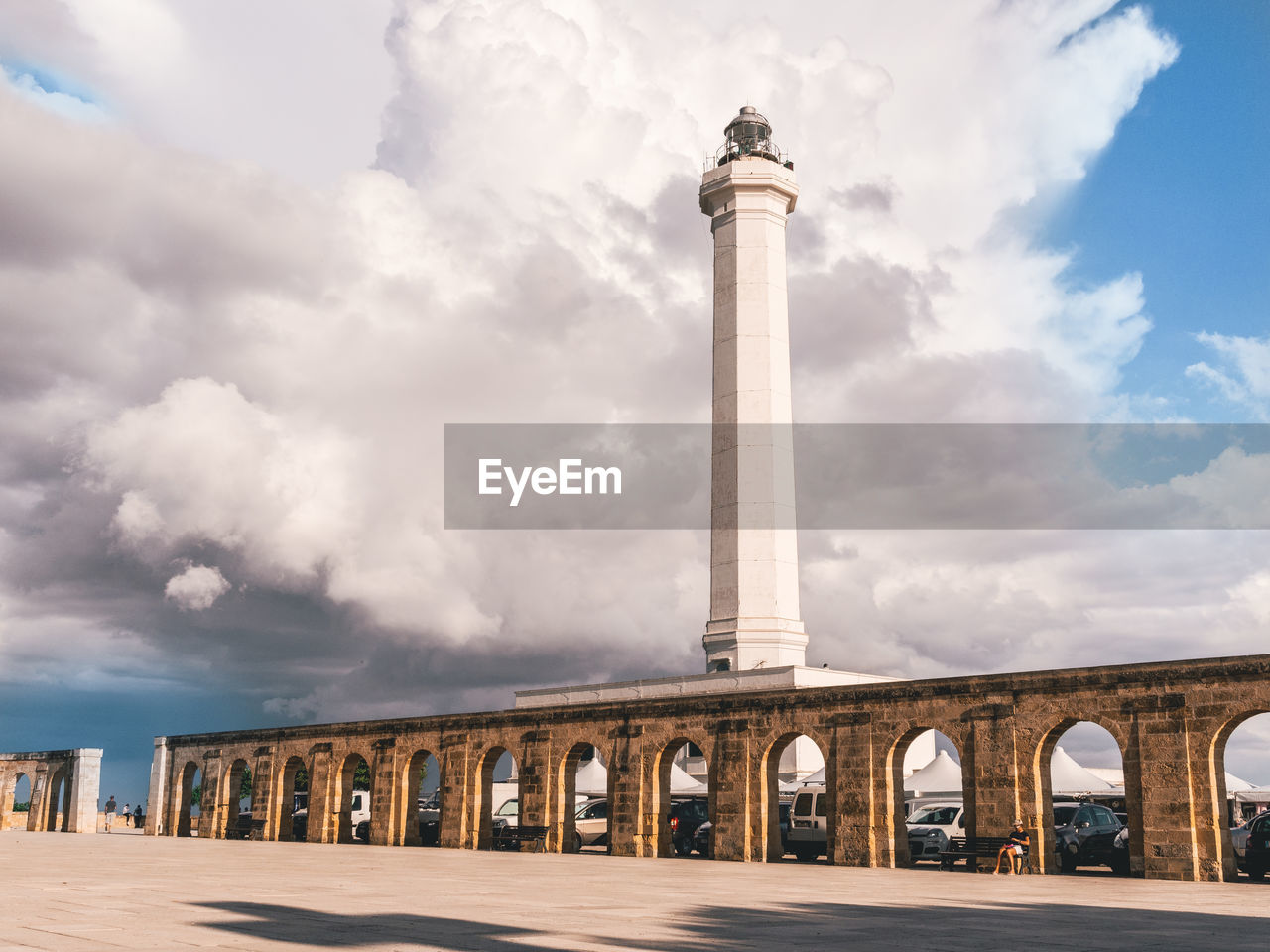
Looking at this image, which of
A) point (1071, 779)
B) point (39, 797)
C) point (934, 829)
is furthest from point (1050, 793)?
point (39, 797)

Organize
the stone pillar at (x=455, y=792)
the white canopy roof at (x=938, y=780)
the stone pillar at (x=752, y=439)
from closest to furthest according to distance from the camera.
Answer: the stone pillar at (x=455, y=792), the white canopy roof at (x=938, y=780), the stone pillar at (x=752, y=439)

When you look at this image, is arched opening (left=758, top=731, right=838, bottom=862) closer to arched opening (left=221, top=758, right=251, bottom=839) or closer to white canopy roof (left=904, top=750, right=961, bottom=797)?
white canopy roof (left=904, top=750, right=961, bottom=797)

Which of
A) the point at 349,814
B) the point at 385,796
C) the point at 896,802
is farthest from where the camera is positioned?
the point at 349,814

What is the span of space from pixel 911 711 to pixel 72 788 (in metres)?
37.8

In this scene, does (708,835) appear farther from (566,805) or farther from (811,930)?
(811,930)

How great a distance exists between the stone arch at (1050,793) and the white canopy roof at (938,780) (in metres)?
10.4

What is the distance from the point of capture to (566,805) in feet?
107

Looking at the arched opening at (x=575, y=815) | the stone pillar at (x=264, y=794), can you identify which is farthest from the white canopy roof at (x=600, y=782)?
the stone pillar at (x=264, y=794)

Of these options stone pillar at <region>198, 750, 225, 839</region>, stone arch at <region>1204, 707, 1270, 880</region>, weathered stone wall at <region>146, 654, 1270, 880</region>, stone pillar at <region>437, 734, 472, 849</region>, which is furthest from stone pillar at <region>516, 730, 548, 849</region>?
stone arch at <region>1204, 707, 1270, 880</region>

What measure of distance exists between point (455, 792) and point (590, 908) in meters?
21.9

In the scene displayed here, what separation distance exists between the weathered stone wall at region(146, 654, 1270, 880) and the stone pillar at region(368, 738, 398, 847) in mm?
49

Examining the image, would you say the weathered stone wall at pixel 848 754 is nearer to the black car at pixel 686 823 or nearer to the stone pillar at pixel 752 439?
the black car at pixel 686 823

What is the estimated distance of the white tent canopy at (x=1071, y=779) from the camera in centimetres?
3381

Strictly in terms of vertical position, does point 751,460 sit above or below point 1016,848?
above
